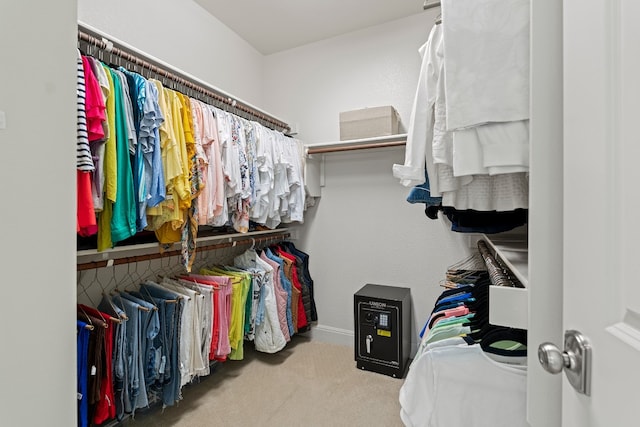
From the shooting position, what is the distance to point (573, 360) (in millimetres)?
483

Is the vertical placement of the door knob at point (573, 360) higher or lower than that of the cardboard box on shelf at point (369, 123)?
lower

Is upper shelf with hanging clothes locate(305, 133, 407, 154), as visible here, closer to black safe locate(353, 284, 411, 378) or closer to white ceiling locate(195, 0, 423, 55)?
white ceiling locate(195, 0, 423, 55)

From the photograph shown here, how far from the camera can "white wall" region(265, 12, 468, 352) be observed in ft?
8.50

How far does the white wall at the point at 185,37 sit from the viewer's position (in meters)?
1.89

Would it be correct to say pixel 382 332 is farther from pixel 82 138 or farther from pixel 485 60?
pixel 82 138

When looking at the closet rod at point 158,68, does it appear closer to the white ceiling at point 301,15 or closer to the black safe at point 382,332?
the white ceiling at point 301,15

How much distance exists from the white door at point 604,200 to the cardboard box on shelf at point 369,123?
1.96 m

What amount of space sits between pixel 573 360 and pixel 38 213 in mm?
1016

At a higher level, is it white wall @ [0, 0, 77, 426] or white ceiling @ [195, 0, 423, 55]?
white ceiling @ [195, 0, 423, 55]

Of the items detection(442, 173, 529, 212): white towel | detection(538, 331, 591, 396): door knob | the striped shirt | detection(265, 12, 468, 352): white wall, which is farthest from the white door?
detection(265, 12, 468, 352): white wall

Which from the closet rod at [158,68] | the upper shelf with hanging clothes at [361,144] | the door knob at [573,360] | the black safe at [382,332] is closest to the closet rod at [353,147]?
the upper shelf with hanging clothes at [361,144]

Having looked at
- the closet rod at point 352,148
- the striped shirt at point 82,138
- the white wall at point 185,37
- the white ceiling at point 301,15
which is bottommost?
the striped shirt at point 82,138

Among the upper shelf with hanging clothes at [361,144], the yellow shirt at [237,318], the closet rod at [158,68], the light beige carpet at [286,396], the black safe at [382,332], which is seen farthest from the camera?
the upper shelf with hanging clothes at [361,144]

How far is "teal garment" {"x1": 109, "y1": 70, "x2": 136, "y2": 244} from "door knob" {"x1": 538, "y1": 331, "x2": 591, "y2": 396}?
158 cm
